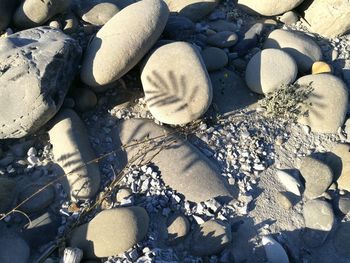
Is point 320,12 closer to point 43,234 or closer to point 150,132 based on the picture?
point 150,132

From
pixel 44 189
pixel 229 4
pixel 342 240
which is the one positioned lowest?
pixel 342 240

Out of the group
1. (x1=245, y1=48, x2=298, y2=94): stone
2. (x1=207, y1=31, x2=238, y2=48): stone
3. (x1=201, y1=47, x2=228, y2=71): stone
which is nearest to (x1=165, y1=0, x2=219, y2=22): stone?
(x1=207, y1=31, x2=238, y2=48): stone

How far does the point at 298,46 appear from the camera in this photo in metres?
4.61

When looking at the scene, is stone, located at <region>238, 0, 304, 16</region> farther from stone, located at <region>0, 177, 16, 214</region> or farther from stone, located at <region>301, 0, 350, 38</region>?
stone, located at <region>0, 177, 16, 214</region>

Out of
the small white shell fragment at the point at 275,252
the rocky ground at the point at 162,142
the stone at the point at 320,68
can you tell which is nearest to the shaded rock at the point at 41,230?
the rocky ground at the point at 162,142

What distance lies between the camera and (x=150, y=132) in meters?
4.00

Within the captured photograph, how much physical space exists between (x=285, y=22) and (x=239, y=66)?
94 centimetres

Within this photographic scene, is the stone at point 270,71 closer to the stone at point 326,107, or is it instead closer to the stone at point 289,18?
the stone at point 326,107

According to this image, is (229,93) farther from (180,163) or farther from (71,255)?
(71,255)

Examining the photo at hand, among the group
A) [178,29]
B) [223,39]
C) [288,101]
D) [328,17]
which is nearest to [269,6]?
[328,17]

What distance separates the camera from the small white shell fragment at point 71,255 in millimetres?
3258

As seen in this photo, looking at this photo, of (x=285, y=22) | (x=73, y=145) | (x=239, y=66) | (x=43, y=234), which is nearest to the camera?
(x=43, y=234)

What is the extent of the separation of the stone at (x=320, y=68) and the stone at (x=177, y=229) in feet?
7.14

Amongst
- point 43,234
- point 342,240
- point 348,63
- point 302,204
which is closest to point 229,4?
point 348,63
